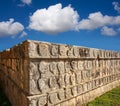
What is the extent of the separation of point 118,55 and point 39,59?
623 cm

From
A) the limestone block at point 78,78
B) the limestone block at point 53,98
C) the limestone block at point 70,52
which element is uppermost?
the limestone block at point 70,52

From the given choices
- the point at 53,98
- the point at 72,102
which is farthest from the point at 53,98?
the point at 72,102

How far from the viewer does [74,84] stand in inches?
188

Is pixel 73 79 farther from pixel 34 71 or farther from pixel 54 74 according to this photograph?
pixel 34 71

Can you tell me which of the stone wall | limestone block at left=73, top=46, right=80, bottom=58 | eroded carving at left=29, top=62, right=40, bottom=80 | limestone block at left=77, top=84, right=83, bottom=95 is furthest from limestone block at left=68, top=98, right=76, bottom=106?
eroded carving at left=29, top=62, right=40, bottom=80

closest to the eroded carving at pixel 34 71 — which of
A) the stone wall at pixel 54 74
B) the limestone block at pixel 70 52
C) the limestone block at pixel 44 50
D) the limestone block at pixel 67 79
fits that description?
the stone wall at pixel 54 74

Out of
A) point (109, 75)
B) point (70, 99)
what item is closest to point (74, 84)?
point (70, 99)

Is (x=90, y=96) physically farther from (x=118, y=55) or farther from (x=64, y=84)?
(x=118, y=55)

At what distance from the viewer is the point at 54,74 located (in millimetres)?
4020

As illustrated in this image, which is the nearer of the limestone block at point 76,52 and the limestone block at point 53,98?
the limestone block at point 53,98

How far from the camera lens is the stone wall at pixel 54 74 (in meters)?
3.49

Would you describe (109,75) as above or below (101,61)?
below

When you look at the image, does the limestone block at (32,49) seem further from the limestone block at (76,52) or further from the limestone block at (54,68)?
the limestone block at (76,52)

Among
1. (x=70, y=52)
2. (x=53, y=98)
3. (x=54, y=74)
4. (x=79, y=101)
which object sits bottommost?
(x=79, y=101)
